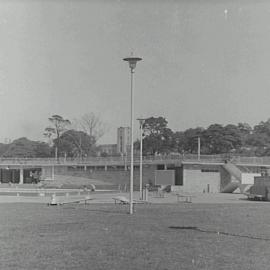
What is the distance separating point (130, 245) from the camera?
1067 centimetres

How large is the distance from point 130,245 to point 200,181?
55557 mm

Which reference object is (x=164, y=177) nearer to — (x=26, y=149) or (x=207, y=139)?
(x=207, y=139)

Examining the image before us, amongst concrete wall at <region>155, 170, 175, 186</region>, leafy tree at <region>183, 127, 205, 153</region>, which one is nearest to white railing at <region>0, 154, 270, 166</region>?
concrete wall at <region>155, 170, 175, 186</region>

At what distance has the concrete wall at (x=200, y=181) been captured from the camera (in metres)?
64.2

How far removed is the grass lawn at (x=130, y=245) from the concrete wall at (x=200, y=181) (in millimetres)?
48015

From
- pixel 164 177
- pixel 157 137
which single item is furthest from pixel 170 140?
pixel 164 177

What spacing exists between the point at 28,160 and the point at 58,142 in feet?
55.1

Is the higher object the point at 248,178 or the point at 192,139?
the point at 192,139

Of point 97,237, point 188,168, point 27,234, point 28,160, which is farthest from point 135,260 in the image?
point 28,160

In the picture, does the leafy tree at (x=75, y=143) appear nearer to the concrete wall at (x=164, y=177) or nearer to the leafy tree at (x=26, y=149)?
the leafy tree at (x=26, y=149)

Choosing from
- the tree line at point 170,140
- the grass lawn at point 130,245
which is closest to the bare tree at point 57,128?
the tree line at point 170,140

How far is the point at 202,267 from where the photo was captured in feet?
27.2

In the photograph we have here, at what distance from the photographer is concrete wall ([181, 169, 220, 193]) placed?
64250mm

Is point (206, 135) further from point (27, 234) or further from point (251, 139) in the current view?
point (27, 234)
